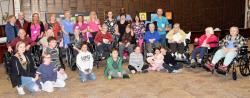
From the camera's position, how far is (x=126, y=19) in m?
7.77

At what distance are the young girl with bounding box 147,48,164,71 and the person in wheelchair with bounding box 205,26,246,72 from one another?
85cm

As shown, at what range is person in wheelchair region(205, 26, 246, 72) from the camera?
546cm

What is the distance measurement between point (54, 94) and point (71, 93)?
9.3 inches

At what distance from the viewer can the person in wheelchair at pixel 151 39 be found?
6.93 metres

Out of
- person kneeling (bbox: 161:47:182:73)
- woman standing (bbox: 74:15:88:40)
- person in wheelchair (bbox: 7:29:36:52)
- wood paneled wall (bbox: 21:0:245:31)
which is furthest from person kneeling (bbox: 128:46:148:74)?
wood paneled wall (bbox: 21:0:245:31)

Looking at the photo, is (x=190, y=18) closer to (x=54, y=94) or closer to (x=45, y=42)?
(x=45, y=42)

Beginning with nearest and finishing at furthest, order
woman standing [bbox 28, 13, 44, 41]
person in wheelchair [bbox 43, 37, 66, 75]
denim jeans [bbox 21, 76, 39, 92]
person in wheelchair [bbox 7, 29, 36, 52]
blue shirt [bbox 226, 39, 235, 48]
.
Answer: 1. denim jeans [bbox 21, 76, 39, 92]
2. person in wheelchair [bbox 43, 37, 66, 75]
3. blue shirt [bbox 226, 39, 235, 48]
4. person in wheelchair [bbox 7, 29, 36, 52]
5. woman standing [bbox 28, 13, 44, 41]

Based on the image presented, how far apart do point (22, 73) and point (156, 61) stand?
251cm

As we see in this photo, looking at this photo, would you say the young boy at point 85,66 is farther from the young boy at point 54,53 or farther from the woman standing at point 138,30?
the woman standing at point 138,30

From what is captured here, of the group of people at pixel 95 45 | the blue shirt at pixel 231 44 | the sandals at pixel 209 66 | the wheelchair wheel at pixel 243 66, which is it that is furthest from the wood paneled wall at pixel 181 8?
the wheelchair wheel at pixel 243 66

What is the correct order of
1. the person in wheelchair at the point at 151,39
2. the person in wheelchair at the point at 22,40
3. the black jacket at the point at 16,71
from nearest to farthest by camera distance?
the black jacket at the point at 16,71
the person in wheelchair at the point at 22,40
the person in wheelchair at the point at 151,39

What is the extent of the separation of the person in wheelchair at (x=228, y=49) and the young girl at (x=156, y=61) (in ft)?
2.79

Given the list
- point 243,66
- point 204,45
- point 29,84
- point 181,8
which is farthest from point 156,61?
point 181,8

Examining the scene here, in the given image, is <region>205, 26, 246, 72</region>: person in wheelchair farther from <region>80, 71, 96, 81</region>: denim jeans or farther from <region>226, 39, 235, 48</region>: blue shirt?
<region>80, 71, 96, 81</region>: denim jeans
